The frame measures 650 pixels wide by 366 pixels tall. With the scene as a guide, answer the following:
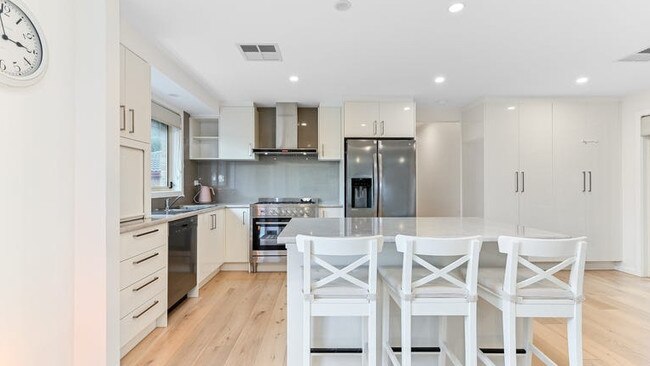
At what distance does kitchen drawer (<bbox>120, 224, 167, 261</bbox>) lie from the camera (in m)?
2.15

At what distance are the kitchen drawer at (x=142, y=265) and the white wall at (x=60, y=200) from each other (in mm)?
439

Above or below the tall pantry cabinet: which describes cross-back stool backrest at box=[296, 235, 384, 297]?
below

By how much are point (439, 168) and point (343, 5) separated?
12.0 feet

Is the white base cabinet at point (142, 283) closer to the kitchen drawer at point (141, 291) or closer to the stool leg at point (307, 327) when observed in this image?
the kitchen drawer at point (141, 291)

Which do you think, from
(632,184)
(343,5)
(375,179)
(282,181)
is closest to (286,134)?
(282,181)

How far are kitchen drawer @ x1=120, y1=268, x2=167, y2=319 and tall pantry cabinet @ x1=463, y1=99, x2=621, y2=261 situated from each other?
3836 mm

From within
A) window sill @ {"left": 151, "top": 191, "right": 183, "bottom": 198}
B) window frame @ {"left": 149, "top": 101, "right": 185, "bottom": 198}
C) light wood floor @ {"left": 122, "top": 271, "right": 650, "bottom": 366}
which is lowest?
light wood floor @ {"left": 122, "top": 271, "right": 650, "bottom": 366}

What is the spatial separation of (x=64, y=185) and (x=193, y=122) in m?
3.24

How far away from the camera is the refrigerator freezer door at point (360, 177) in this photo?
430 cm

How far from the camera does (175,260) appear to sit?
2.90 m

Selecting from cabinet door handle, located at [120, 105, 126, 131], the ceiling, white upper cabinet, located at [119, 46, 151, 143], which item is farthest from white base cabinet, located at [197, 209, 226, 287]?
the ceiling

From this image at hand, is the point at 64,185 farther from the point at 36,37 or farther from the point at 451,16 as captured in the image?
the point at 451,16

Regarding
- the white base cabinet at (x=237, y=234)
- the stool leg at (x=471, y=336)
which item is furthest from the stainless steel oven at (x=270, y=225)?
the stool leg at (x=471, y=336)

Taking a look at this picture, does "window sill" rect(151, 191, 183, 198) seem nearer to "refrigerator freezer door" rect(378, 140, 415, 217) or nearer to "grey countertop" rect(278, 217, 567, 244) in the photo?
"grey countertop" rect(278, 217, 567, 244)
